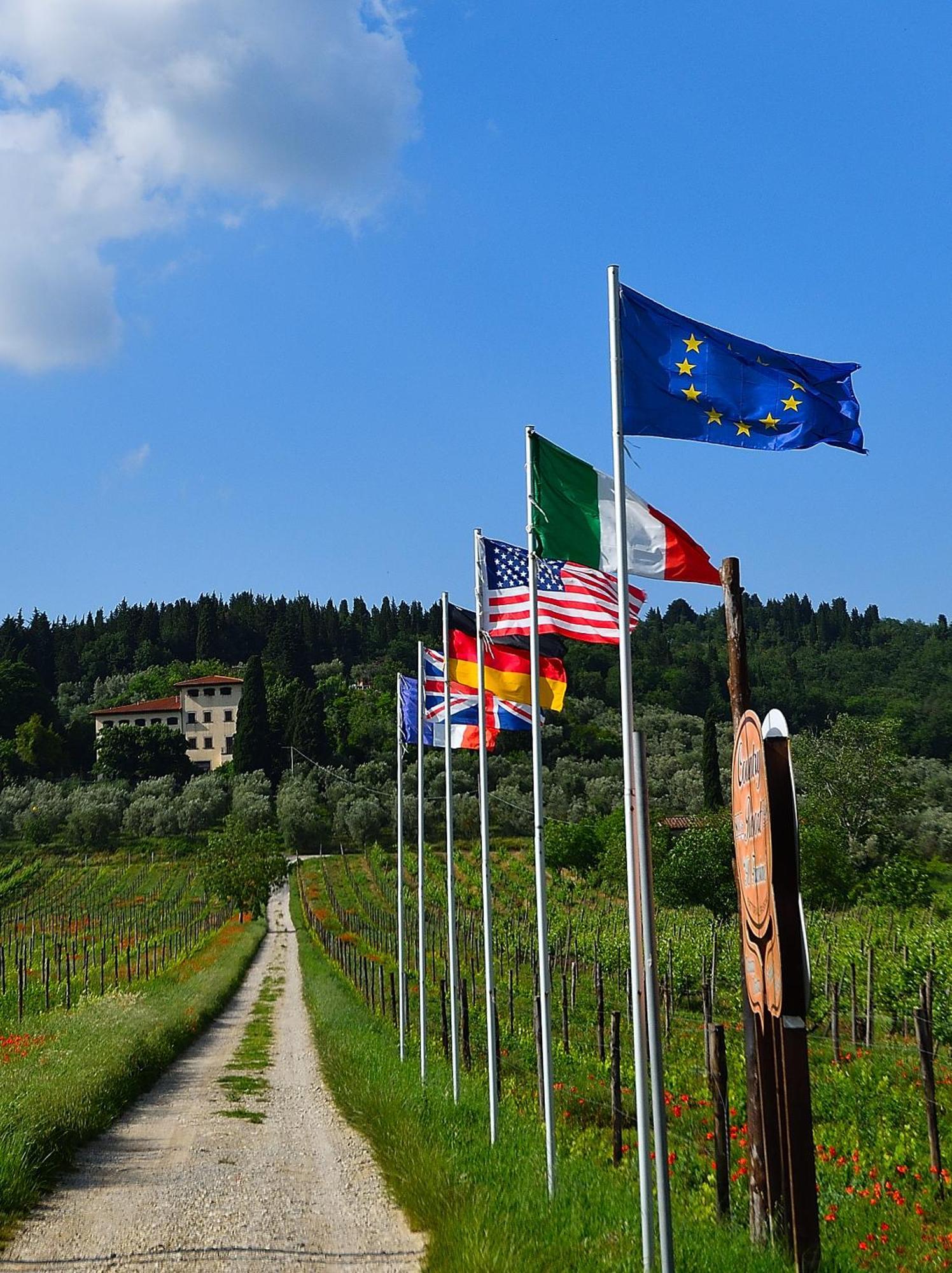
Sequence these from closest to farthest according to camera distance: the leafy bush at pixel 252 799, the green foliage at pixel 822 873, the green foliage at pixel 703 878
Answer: the green foliage at pixel 703 878 < the green foliage at pixel 822 873 < the leafy bush at pixel 252 799

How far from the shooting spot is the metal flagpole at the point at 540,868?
10.6m

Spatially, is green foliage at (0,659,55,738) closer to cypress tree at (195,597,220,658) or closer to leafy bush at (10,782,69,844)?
leafy bush at (10,782,69,844)

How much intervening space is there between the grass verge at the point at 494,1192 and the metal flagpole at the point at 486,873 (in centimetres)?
51

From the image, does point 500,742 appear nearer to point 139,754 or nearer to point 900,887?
point 139,754

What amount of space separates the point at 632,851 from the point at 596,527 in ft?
13.8

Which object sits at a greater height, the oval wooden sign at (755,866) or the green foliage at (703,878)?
the oval wooden sign at (755,866)

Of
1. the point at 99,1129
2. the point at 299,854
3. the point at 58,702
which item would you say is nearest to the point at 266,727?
the point at 299,854

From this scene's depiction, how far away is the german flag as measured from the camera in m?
14.9

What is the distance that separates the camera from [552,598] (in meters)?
13.3

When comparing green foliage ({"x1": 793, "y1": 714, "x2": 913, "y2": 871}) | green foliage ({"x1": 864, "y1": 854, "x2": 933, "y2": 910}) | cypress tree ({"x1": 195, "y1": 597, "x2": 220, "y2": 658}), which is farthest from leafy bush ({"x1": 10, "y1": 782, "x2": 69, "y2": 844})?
cypress tree ({"x1": 195, "y1": 597, "x2": 220, "y2": 658})

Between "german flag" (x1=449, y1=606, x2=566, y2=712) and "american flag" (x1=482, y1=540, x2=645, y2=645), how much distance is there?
0.43 metres

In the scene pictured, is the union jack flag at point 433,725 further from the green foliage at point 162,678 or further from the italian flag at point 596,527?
the green foliage at point 162,678

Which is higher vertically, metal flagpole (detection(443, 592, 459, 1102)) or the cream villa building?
the cream villa building

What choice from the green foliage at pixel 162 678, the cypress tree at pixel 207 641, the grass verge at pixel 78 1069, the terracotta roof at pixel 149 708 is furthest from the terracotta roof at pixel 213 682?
the grass verge at pixel 78 1069
